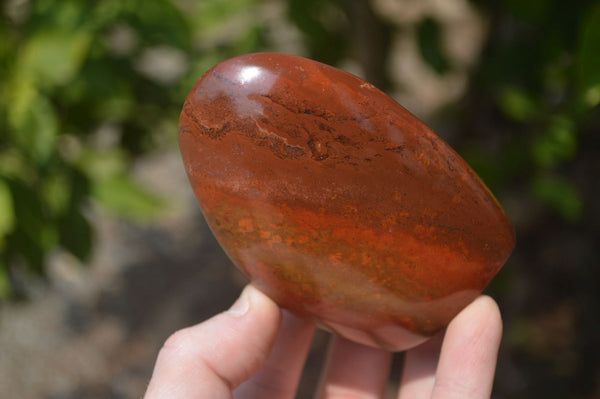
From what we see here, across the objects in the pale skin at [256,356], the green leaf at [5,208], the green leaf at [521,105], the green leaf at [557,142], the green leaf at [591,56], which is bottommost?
the pale skin at [256,356]

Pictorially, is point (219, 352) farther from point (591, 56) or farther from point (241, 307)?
point (591, 56)

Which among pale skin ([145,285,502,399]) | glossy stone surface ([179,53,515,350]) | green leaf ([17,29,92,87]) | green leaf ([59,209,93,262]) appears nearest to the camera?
glossy stone surface ([179,53,515,350])

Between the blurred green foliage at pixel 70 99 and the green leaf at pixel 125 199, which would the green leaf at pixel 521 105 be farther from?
the green leaf at pixel 125 199

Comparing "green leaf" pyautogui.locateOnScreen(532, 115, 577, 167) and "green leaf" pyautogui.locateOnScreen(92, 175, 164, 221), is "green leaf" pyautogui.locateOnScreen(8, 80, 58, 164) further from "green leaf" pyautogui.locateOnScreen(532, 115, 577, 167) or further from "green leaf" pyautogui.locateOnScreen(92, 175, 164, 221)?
"green leaf" pyautogui.locateOnScreen(532, 115, 577, 167)

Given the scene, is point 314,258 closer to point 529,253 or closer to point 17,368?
point 529,253

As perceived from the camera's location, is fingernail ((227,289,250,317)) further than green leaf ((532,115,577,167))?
No

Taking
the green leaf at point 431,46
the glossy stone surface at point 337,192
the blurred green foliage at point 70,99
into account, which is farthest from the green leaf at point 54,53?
the green leaf at point 431,46

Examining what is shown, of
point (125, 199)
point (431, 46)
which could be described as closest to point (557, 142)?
point (431, 46)

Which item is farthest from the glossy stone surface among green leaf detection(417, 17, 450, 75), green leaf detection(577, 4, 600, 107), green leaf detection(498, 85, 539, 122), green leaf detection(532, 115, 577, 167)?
green leaf detection(417, 17, 450, 75)
